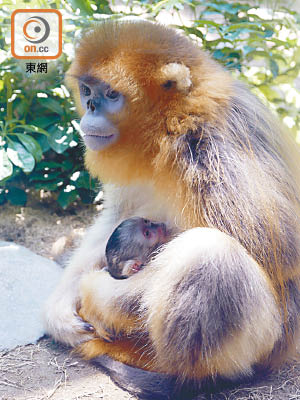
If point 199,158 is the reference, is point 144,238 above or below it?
below

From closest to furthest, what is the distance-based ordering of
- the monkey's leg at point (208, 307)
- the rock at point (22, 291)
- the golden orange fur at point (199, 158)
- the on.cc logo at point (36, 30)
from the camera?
the monkey's leg at point (208, 307) → the golden orange fur at point (199, 158) → the rock at point (22, 291) → the on.cc logo at point (36, 30)

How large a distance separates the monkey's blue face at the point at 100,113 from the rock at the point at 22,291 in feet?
4.17

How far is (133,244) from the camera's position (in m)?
3.35

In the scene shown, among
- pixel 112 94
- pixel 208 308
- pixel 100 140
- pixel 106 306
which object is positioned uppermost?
pixel 112 94

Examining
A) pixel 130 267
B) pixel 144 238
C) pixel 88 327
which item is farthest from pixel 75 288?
pixel 144 238

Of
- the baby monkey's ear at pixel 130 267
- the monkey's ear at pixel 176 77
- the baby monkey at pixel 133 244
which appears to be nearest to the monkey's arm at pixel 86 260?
the baby monkey at pixel 133 244

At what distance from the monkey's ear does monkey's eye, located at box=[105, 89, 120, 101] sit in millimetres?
275

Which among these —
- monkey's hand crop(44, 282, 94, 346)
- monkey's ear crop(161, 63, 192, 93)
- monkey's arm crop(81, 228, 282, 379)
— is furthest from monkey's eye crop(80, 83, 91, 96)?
monkey's hand crop(44, 282, 94, 346)

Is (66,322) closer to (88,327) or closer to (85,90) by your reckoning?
(88,327)

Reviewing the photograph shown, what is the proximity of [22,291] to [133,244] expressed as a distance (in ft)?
3.25

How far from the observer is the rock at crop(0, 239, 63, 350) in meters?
3.46

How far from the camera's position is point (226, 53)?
16.2 ft

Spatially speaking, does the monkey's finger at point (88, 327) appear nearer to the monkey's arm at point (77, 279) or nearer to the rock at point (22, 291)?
the monkey's arm at point (77, 279)

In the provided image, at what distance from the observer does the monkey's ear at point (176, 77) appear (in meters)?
2.88
